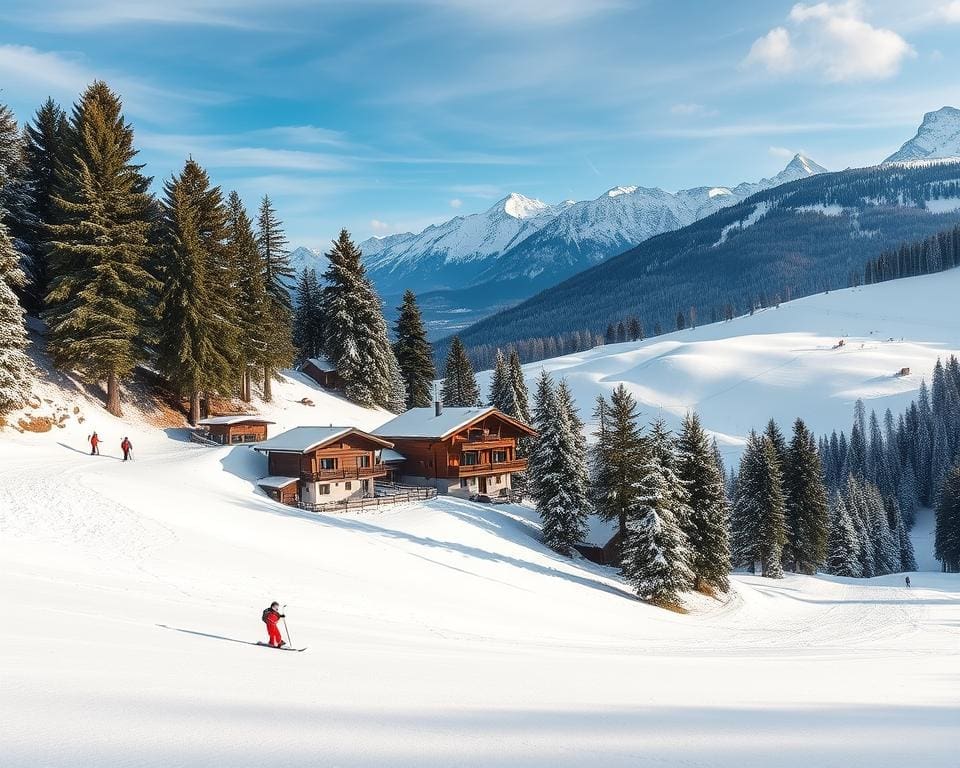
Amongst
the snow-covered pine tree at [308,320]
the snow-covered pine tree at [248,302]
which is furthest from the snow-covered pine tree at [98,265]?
the snow-covered pine tree at [308,320]

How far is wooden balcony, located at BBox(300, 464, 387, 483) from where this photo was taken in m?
42.1

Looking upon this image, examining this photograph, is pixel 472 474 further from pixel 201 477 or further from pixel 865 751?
pixel 865 751

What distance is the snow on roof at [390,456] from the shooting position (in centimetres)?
4991

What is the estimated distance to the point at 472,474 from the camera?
50.1m

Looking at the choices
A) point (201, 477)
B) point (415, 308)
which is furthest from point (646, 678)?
point (415, 308)

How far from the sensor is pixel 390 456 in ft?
165

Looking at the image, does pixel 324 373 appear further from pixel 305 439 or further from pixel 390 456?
pixel 305 439

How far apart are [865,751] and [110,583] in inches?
765

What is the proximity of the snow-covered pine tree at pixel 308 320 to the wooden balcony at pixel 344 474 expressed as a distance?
40.3 meters

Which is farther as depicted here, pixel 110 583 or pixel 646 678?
pixel 110 583

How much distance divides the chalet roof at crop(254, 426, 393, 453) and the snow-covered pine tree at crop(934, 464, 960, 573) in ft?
234

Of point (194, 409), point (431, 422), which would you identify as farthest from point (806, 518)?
point (194, 409)

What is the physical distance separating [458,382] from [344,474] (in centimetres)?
3039

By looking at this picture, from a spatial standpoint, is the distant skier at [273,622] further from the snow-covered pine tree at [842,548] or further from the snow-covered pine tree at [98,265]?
the snow-covered pine tree at [842,548]
